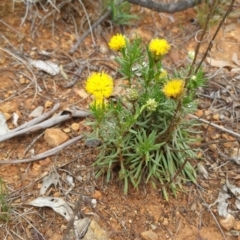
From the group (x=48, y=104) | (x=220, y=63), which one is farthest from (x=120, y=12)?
(x=48, y=104)

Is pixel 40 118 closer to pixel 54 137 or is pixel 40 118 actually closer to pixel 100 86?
pixel 54 137

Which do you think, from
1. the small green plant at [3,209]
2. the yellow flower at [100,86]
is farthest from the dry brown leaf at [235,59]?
the small green plant at [3,209]

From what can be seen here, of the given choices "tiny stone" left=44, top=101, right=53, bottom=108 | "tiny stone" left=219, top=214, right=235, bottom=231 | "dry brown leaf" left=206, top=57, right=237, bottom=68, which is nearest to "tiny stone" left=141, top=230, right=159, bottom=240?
"tiny stone" left=219, top=214, right=235, bottom=231

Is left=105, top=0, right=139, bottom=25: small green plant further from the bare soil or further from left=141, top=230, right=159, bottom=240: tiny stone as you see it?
left=141, top=230, right=159, bottom=240: tiny stone

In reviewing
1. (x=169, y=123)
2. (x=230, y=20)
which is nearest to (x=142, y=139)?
(x=169, y=123)

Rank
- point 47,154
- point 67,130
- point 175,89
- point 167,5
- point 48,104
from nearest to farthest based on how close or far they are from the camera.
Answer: point 175,89, point 47,154, point 67,130, point 48,104, point 167,5

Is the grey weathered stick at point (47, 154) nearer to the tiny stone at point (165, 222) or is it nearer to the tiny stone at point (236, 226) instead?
the tiny stone at point (165, 222)
